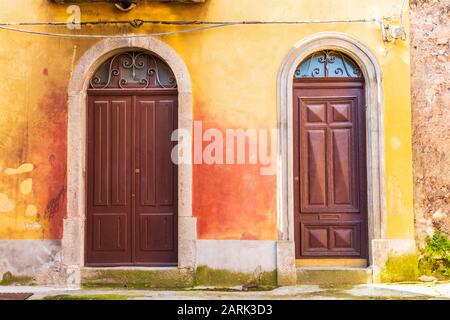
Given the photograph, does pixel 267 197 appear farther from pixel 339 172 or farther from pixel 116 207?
pixel 116 207

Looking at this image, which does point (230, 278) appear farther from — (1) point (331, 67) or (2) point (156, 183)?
(1) point (331, 67)

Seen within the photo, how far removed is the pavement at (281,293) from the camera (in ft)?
24.4

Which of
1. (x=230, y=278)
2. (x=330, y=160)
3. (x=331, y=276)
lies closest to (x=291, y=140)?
(x=330, y=160)

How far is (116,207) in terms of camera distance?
8.53 meters

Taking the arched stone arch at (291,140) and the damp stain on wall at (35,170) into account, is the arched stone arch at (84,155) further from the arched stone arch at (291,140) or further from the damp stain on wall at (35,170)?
the arched stone arch at (291,140)

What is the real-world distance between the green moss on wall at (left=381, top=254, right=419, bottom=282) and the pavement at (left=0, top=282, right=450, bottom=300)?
0.13m

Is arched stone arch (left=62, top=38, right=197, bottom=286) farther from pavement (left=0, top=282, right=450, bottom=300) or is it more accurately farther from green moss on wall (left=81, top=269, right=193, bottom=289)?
pavement (left=0, top=282, right=450, bottom=300)

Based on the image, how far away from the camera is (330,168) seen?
335 inches

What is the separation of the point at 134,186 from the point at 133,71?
169 centimetres

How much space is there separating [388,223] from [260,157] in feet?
6.64

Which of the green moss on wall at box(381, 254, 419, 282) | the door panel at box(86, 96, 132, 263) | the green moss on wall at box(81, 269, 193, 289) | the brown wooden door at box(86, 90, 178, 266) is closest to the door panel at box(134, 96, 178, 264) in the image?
the brown wooden door at box(86, 90, 178, 266)

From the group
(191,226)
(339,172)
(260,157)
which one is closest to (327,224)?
(339,172)

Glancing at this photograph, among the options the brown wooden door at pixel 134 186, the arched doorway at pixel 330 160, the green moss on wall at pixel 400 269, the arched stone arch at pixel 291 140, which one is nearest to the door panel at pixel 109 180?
the brown wooden door at pixel 134 186

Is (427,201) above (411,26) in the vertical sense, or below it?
below
